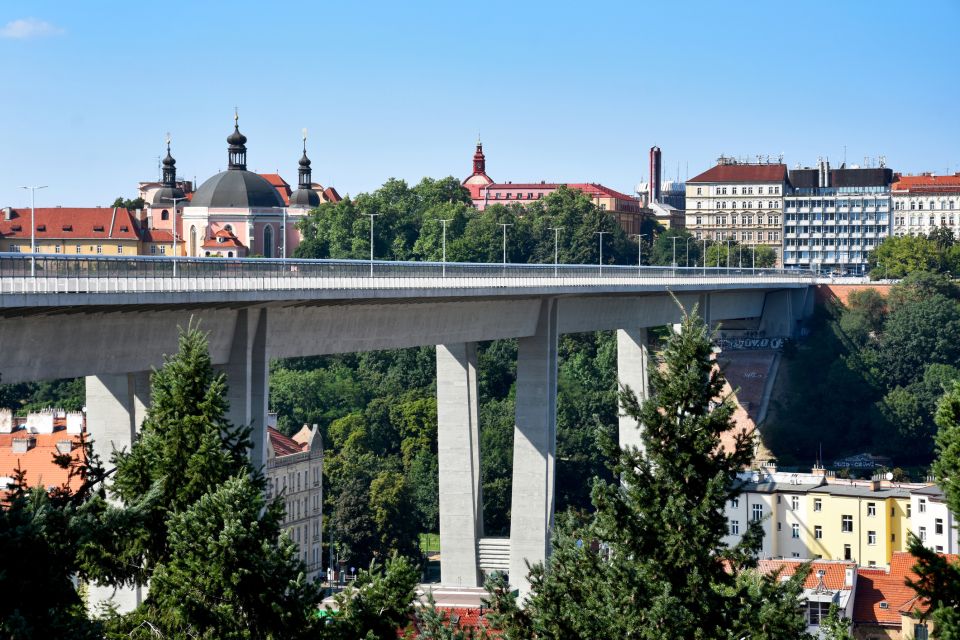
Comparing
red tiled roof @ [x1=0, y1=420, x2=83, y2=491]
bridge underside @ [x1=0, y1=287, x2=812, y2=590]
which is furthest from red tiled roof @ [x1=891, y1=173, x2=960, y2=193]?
red tiled roof @ [x1=0, y1=420, x2=83, y2=491]

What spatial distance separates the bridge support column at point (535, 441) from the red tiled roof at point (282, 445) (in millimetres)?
18471

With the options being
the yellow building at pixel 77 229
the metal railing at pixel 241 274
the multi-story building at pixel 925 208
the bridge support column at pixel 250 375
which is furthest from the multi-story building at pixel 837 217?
the bridge support column at pixel 250 375

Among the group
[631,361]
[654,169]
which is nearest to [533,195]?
[654,169]

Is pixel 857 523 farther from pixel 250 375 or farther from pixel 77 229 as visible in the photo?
pixel 77 229

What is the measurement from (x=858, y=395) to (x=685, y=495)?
76.1 m

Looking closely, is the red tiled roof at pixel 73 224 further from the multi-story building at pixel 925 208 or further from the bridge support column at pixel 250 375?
the multi-story building at pixel 925 208

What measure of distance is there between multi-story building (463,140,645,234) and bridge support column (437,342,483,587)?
10606 cm

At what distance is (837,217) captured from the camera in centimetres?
15762

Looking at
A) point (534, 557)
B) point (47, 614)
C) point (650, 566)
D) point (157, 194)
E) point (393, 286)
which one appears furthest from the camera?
point (157, 194)

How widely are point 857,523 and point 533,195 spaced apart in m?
121

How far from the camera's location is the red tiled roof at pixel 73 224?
99.4m

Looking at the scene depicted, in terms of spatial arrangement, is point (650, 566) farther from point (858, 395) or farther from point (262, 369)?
point (858, 395)

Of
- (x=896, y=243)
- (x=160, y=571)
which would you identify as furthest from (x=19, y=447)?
(x=896, y=243)

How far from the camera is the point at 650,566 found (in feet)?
65.7
